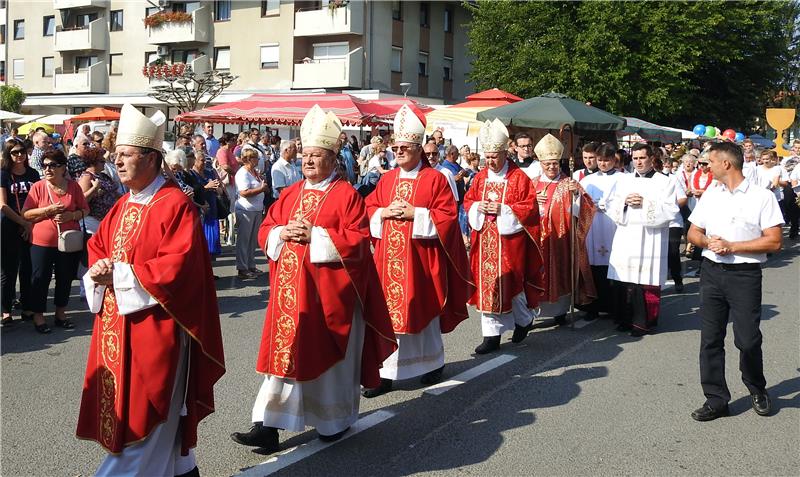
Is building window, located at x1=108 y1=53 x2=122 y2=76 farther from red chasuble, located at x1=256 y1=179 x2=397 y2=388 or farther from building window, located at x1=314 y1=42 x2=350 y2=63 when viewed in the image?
red chasuble, located at x1=256 y1=179 x2=397 y2=388

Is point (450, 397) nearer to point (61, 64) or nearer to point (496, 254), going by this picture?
point (496, 254)

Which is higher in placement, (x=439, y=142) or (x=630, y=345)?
(x=439, y=142)

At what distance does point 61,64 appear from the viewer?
4331 cm

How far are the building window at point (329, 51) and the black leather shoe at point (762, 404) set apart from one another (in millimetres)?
28958

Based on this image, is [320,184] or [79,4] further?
[79,4]

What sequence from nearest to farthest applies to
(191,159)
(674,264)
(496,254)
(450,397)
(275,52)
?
(450,397)
(496,254)
(191,159)
(674,264)
(275,52)

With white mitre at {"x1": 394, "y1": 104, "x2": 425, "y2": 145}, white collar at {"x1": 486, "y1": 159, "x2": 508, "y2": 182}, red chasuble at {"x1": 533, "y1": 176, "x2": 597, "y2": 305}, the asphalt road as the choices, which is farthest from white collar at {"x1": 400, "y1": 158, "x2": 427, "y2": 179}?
red chasuble at {"x1": 533, "y1": 176, "x2": 597, "y2": 305}

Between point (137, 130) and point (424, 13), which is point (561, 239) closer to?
point (137, 130)

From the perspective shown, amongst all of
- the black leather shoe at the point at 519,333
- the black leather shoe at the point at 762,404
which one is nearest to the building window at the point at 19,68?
the black leather shoe at the point at 519,333

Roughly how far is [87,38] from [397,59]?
1692 cm

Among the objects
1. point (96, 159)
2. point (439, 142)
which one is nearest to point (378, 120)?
point (439, 142)

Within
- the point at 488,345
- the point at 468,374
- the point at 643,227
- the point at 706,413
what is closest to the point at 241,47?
Result: the point at 643,227

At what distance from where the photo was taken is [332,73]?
33.0 m

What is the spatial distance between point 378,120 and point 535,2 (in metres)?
15.8
